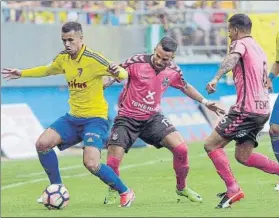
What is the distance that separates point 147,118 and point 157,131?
225mm

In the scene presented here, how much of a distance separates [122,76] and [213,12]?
54.7 ft

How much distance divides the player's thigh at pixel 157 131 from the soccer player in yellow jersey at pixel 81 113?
595 millimetres

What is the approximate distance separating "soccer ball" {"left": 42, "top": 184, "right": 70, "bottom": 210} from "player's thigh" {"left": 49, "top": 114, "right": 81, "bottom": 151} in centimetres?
61

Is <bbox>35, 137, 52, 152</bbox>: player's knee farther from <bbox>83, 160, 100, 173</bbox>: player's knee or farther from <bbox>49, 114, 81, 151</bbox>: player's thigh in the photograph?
<bbox>83, 160, 100, 173</bbox>: player's knee

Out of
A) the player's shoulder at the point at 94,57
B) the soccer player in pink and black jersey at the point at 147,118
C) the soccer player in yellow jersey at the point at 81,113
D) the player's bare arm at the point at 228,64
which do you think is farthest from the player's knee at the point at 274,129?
the player's shoulder at the point at 94,57

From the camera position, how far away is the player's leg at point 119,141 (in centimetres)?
1312

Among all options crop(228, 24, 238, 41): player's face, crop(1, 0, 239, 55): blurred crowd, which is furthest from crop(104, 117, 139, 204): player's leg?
crop(1, 0, 239, 55): blurred crowd

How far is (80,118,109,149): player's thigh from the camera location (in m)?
12.6

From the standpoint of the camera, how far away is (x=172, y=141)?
13.2m

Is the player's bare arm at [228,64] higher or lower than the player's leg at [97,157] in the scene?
higher

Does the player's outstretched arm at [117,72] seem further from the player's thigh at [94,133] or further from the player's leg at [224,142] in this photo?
the player's leg at [224,142]

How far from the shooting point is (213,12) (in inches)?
1137

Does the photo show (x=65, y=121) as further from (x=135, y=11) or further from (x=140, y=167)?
(x=135, y=11)

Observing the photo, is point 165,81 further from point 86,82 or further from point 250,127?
point 250,127
